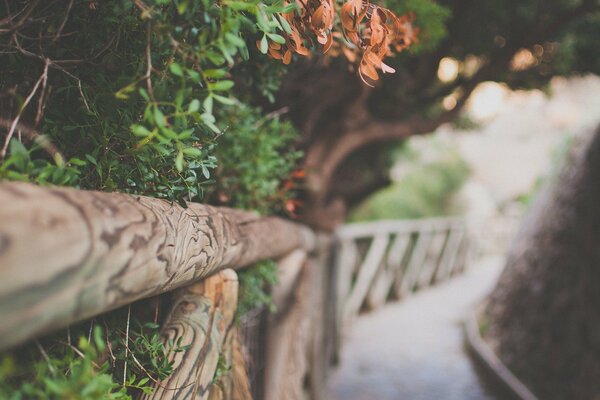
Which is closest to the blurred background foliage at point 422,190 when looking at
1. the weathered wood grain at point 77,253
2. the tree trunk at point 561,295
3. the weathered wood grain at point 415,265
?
the weathered wood grain at point 415,265

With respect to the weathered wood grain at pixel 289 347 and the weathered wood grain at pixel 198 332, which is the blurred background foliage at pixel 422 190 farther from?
the weathered wood grain at pixel 198 332

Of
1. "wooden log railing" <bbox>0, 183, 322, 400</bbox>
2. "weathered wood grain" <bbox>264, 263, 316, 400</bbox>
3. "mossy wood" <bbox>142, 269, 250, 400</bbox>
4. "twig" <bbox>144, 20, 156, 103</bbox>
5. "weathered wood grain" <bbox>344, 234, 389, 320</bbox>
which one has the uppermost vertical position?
"twig" <bbox>144, 20, 156, 103</bbox>

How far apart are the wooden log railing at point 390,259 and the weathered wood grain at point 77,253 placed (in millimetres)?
4171

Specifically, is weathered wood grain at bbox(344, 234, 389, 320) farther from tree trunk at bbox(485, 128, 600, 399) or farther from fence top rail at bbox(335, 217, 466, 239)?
tree trunk at bbox(485, 128, 600, 399)

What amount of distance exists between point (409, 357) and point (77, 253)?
5.43m

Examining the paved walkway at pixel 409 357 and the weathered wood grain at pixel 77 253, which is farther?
the paved walkway at pixel 409 357

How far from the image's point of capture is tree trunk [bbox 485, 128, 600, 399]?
12.8 ft

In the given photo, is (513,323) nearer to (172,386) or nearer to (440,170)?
(172,386)

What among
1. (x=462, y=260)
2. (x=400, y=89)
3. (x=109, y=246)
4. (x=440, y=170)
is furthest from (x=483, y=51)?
(x=462, y=260)

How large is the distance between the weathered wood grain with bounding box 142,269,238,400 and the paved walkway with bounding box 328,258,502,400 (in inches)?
140

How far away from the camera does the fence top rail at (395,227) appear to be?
21.4 feet

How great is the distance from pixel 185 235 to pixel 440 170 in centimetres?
Answer: 1001

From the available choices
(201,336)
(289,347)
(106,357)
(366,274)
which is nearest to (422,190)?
(366,274)

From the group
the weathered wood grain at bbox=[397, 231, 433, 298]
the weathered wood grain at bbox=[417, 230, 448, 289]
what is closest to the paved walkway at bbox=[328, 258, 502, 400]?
the weathered wood grain at bbox=[397, 231, 433, 298]
